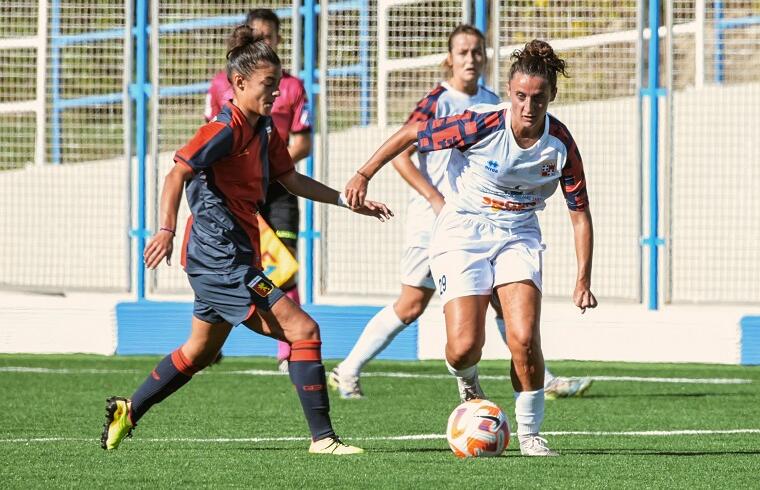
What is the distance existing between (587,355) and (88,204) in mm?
4214

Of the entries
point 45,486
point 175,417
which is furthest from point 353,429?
point 45,486

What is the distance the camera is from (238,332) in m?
12.1

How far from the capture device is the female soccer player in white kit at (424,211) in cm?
879

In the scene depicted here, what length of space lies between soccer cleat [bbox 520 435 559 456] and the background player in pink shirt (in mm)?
3379

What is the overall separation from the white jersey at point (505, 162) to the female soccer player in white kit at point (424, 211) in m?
1.83

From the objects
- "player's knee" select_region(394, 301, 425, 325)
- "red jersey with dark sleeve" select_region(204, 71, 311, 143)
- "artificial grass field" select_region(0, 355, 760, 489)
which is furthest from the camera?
"red jersey with dark sleeve" select_region(204, 71, 311, 143)

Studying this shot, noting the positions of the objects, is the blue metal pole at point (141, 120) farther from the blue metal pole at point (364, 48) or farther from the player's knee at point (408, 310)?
the player's knee at point (408, 310)

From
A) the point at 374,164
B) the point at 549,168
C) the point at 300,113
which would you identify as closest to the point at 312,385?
the point at 374,164

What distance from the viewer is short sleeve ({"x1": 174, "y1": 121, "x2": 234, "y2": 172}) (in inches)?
250

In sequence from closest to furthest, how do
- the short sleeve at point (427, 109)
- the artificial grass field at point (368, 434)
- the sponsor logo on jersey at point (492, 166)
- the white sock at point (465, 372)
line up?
the artificial grass field at point (368, 434) → the sponsor logo on jersey at point (492, 166) → the white sock at point (465, 372) → the short sleeve at point (427, 109)

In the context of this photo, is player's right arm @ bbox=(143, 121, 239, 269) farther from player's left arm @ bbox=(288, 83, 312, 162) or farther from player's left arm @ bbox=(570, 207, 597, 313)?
player's left arm @ bbox=(288, 83, 312, 162)

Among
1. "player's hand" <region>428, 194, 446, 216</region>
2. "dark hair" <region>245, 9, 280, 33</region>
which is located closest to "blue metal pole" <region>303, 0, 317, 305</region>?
"dark hair" <region>245, 9, 280, 33</region>

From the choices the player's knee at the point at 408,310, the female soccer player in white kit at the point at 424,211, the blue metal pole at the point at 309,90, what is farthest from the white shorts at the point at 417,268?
the blue metal pole at the point at 309,90

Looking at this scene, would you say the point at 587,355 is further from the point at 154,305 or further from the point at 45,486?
the point at 45,486
